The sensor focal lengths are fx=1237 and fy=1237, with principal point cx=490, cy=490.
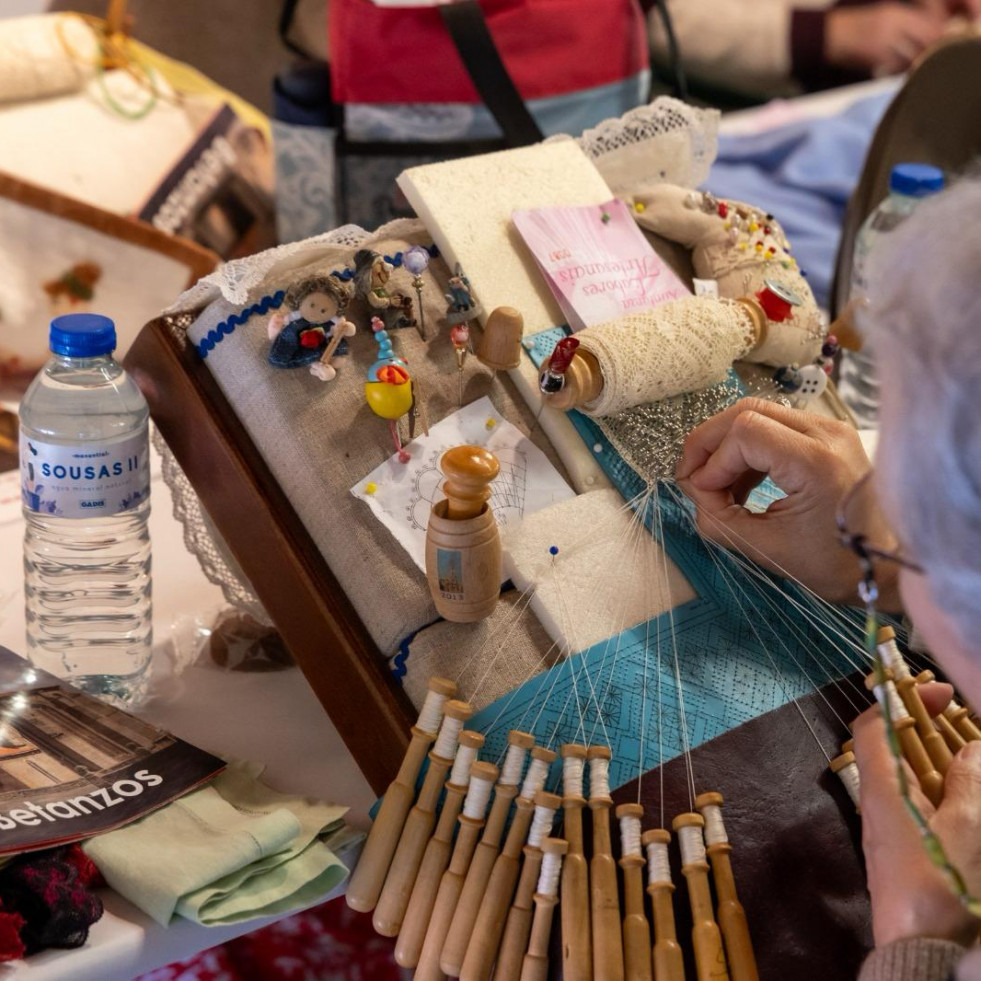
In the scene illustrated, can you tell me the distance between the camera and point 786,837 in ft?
2.92

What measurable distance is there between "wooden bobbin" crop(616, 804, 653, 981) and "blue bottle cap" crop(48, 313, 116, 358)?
20.5 inches

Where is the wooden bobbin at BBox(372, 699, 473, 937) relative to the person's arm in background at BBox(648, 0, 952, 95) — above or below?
above

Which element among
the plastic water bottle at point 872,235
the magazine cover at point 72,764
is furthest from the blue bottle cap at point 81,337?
the plastic water bottle at point 872,235

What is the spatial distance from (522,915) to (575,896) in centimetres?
4

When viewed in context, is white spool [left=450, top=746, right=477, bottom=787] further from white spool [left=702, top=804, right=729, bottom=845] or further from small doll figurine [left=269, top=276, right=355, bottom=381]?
small doll figurine [left=269, top=276, right=355, bottom=381]

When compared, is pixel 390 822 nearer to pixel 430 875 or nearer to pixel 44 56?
pixel 430 875

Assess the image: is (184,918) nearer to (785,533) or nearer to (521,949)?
(521,949)

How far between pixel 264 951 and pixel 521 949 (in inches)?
16.1

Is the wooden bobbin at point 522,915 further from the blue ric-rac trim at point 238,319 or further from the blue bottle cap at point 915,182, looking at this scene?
the blue bottle cap at point 915,182

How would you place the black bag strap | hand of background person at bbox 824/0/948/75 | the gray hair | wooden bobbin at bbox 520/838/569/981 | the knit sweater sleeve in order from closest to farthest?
the gray hair < the knit sweater sleeve < wooden bobbin at bbox 520/838/569/981 < the black bag strap < hand of background person at bbox 824/0/948/75

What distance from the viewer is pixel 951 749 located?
913 mm

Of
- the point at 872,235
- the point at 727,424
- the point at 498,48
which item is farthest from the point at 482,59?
the point at 727,424

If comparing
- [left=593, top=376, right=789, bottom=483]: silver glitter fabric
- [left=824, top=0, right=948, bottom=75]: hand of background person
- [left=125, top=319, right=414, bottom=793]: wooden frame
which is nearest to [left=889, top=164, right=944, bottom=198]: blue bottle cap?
[left=593, top=376, right=789, bottom=483]: silver glitter fabric

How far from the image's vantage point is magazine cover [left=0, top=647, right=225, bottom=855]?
0.86 meters
